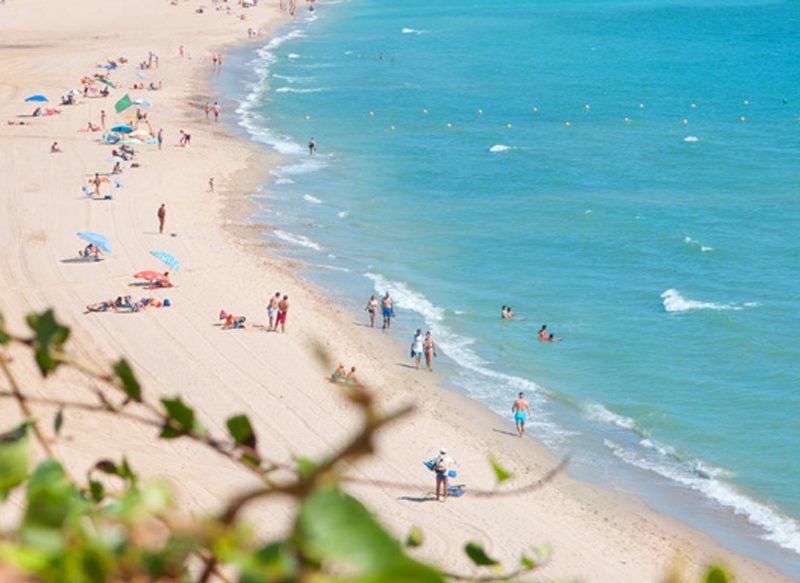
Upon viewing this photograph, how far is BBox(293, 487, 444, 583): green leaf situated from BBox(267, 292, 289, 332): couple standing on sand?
25.1 m

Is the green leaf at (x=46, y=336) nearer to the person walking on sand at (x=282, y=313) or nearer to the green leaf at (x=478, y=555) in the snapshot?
the green leaf at (x=478, y=555)

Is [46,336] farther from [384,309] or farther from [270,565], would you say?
[384,309]

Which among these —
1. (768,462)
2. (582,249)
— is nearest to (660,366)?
(768,462)

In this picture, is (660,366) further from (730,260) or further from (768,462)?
(730,260)

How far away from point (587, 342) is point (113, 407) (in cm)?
2651

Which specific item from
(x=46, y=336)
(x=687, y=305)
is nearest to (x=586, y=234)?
(x=687, y=305)

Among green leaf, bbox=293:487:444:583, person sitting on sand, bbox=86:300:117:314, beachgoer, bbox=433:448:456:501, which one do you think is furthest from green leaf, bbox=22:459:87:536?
person sitting on sand, bbox=86:300:117:314

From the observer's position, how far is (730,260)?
120ft

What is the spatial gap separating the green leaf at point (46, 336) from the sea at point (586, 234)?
4.10 m

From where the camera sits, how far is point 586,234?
1555 inches

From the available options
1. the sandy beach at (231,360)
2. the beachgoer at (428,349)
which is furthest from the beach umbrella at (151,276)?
the beachgoer at (428,349)

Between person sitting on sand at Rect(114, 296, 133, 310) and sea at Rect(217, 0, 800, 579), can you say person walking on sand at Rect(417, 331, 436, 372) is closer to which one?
sea at Rect(217, 0, 800, 579)

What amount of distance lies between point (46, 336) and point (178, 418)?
17.0 inches

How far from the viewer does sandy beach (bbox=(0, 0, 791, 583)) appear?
18375 millimetres
